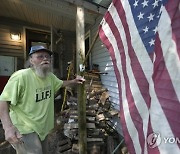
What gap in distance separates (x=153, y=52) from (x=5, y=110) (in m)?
1.52

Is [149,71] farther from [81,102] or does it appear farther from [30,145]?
[81,102]

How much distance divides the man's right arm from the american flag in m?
1.01

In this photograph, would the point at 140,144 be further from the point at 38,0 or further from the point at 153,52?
the point at 38,0

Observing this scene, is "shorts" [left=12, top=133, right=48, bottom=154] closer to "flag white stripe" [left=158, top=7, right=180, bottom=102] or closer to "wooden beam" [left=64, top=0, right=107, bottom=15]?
"flag white stripe" [left=158, top=7, right=180, bottom=102]

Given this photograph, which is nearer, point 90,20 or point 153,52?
point 153,52

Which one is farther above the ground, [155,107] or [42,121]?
[155,107]

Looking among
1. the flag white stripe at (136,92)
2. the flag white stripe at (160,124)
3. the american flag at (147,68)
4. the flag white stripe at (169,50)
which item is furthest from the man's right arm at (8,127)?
the flag white stripe at (169,50)

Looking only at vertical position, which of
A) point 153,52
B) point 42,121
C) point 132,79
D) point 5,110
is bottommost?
point 42,121

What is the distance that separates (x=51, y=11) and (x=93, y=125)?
11.2 feet

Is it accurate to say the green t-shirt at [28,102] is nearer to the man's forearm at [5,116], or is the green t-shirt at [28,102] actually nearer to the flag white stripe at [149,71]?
the man's forearm at [5,116]

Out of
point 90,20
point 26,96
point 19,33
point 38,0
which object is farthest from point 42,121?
point 19,33

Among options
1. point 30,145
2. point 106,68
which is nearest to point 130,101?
point 30,145

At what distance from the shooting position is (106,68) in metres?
5.75

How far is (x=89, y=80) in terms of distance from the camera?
578 centimetres
